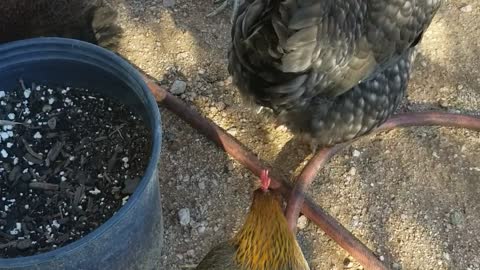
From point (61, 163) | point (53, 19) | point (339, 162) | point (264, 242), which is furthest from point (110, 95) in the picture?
point (339, 162)

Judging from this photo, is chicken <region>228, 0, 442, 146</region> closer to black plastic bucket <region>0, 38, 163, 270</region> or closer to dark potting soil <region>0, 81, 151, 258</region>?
black plastic bucket <region>0, 38, 163, 270</region>

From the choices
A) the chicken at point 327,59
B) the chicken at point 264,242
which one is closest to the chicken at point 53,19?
the chicken at point 327,59

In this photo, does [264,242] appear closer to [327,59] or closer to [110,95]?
[327,59]

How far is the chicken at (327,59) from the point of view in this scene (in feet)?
6.53

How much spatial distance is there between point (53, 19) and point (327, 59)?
118 centimetres

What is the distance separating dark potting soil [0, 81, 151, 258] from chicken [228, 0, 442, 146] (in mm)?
493

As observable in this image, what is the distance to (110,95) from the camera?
2.41 meters

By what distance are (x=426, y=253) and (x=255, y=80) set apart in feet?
3.30

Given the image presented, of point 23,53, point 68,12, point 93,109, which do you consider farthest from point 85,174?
point 68,12

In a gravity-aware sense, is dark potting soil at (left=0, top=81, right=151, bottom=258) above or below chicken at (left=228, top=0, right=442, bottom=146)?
below

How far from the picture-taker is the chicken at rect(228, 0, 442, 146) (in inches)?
78.4

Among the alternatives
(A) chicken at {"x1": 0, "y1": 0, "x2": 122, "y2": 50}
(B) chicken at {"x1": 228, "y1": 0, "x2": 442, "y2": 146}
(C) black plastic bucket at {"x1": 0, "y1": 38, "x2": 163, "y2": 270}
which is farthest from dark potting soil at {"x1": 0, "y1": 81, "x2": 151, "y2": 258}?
(B) chicken at {"x1": 228, "y1": 0, "x2": 442, "y2": 146}

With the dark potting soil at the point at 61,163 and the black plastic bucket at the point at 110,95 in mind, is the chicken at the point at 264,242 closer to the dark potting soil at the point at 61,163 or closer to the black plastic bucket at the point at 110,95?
the black plastic bucket at the point at 110,95

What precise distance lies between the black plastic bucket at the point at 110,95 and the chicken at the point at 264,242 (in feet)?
0.85
